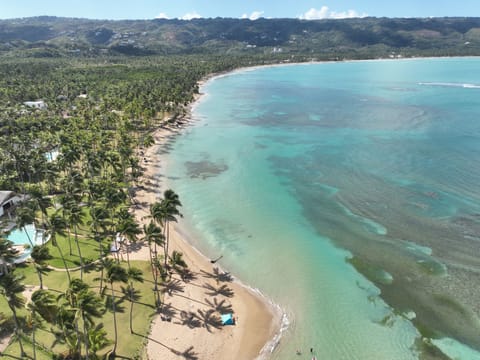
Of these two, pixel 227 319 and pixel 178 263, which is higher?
pixel 178 263

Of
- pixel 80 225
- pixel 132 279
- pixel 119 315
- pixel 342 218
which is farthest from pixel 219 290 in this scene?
pixel 342 218

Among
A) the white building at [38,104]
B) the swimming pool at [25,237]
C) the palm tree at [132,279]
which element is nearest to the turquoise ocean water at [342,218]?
the palm tree at [132,279]

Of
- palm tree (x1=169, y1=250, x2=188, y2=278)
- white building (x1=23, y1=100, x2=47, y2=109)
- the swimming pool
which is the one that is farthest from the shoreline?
white building (x1=23, y1=100, x2=47, y2=109)

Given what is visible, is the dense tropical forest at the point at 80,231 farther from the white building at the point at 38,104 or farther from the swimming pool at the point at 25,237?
the swimming pool at the point at 25,237

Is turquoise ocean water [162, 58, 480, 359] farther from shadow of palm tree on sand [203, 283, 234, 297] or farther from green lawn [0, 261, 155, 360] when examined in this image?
green lawn [0, 261, 155, 360]

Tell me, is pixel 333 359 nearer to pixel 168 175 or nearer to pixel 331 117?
pixel 168 175

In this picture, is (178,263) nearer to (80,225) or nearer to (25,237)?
(80,225)

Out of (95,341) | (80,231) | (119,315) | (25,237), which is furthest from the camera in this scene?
(80,231)
